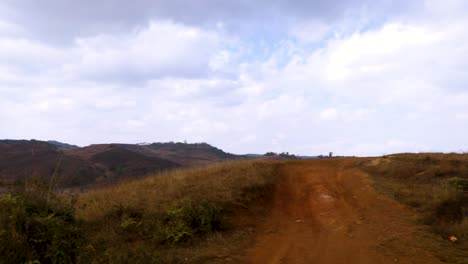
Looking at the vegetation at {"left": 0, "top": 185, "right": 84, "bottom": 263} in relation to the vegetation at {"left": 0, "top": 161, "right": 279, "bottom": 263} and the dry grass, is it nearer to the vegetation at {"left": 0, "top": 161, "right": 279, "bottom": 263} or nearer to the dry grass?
the vegetation at {"left": 0, "top": 161, "right": 279, "bottom": 263}

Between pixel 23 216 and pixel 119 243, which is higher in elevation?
pixel 23 216

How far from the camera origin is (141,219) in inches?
384

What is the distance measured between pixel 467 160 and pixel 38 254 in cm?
1432

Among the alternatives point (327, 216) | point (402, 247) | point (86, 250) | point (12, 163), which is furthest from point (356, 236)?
point (12, 163)

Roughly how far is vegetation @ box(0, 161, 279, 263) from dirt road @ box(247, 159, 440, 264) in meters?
0.75

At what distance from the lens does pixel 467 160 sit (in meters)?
14.7

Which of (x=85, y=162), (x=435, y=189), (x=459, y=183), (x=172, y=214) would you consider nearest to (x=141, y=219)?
(x=172, y=214)

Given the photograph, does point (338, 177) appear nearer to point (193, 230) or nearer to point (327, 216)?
point (327, 216)

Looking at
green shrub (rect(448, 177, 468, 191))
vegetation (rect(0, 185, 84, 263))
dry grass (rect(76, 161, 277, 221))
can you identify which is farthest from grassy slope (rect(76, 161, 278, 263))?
green shrub (rect(448, 177, 468, 191))

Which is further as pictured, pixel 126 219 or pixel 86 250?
pixel 126 219

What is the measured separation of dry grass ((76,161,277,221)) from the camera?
10.5 m

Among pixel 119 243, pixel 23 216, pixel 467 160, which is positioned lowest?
pixel 119 243

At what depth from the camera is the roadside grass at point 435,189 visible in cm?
830

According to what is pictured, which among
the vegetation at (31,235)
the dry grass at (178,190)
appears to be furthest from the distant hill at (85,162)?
the vegetation at (31,235)
